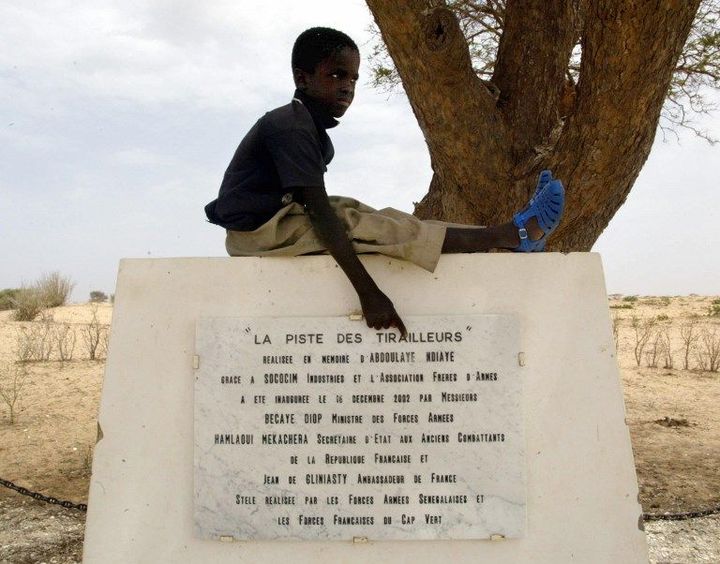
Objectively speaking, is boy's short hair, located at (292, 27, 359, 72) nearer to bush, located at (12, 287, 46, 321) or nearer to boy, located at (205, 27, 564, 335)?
boy, located at (205, 27, 564, 335)

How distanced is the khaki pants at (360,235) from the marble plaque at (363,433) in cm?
29

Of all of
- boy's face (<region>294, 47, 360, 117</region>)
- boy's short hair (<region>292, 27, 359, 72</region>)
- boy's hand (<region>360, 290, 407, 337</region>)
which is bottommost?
boy's hand (<region>360, 290, 407, 337</region>)

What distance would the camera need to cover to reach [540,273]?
3080 mm

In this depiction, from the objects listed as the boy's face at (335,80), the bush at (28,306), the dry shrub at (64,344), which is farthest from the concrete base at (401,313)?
the bush at (28,306)

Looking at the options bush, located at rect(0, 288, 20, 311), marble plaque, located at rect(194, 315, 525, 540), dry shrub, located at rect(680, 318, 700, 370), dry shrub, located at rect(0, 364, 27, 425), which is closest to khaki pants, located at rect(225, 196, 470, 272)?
marble plaque, located at rect(194, 315, 525, 540)

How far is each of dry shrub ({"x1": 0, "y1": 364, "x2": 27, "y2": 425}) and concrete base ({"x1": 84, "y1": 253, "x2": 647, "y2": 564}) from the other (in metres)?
4.34

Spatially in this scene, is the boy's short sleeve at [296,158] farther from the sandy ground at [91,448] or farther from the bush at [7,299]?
the bush at [7,299]

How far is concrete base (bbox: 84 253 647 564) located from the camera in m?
2.99

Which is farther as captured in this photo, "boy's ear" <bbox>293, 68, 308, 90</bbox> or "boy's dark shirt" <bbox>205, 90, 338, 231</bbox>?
"boy's ear" <bbox>293, 68, 308, 90</bbox>

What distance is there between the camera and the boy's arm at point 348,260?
2.97m

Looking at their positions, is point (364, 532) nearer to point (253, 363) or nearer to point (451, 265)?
point (253, 363)

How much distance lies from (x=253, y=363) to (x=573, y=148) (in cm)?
284

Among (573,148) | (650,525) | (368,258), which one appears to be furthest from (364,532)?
(573,148)

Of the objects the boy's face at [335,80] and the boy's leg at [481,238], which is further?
the boy's face at [335,80]
